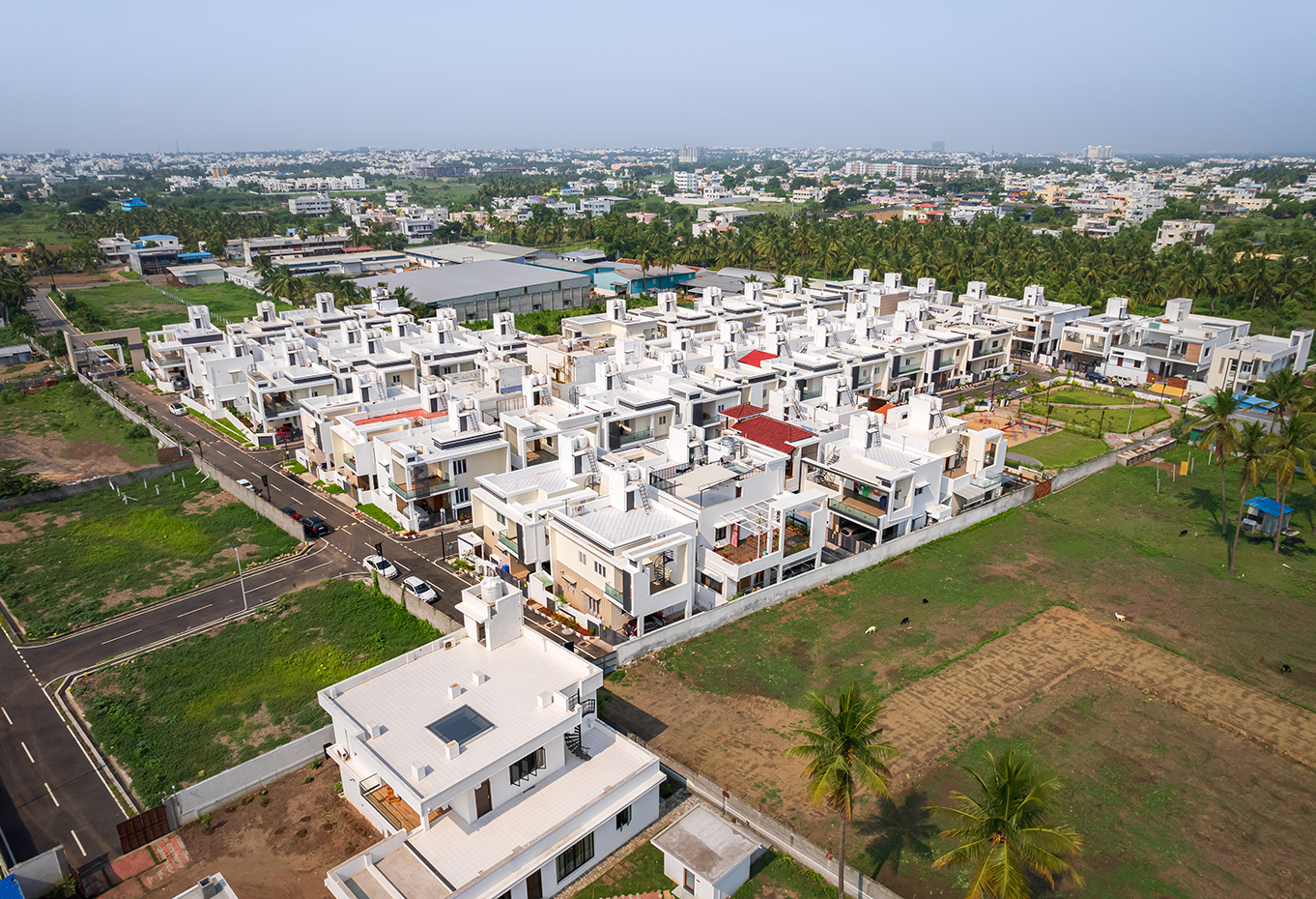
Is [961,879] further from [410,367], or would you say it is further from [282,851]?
[410,367]

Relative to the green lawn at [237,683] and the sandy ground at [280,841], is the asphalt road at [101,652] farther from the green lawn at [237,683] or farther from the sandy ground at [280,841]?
the sandy ground at [280,841]

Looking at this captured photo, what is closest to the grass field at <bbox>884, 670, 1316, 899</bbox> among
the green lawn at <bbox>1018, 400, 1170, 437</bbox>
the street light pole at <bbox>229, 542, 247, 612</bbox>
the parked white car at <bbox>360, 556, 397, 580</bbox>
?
the parked white car at <bbox>360, 556, 397, 580</bbox>

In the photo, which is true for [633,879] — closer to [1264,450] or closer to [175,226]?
[1264,450]

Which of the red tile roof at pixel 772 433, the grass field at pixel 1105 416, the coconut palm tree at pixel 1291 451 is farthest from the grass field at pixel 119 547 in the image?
the grass field at pixel 1105 416

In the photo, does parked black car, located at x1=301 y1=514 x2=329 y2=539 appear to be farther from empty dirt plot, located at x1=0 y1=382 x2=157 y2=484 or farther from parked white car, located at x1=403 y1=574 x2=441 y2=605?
empty dirt plot, located at x1=0 y1=382 x2=157 y2=484

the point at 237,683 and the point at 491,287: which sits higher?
the point at 491,287

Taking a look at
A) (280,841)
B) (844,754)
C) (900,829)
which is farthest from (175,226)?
(844,754)
